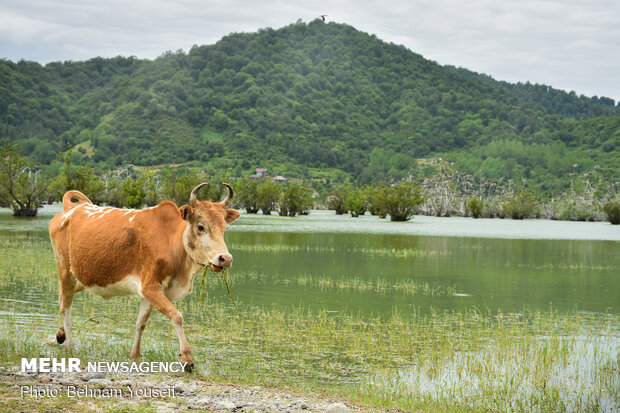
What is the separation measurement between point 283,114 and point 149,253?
15268cm

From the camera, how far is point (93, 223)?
830 cm

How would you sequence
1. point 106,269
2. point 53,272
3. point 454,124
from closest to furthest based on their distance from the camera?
1. point 106,269
2. point 53,272
3. point 454,124

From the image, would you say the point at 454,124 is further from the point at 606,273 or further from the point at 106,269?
the point at 106,269

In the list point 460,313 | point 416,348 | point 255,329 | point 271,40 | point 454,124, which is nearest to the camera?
point 416,348

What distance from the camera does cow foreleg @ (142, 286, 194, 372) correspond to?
721 cm

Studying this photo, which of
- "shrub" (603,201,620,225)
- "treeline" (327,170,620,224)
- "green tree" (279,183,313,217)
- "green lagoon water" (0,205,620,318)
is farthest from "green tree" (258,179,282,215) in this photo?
"green lagoon water" (0,205,620,318)

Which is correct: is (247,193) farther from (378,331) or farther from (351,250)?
(378,331)

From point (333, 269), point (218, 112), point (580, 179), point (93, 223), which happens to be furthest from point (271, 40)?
point (93, 223)

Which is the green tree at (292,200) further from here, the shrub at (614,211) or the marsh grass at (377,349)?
the marsh grass at (377,349)

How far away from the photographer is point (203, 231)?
7.48 metres

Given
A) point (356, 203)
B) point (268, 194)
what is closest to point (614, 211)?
point (356, 203)

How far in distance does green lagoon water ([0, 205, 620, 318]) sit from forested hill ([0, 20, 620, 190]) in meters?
99.9

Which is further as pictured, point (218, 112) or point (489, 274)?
point (218, 112)

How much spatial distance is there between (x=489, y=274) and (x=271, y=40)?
185 m
